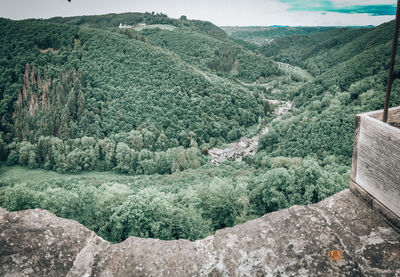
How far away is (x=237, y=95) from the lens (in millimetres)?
85188

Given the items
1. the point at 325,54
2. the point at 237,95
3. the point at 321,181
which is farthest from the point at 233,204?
the point at 325,54

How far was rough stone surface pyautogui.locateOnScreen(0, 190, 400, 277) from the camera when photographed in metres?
3.22

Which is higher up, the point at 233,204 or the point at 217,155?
the point at 233,204

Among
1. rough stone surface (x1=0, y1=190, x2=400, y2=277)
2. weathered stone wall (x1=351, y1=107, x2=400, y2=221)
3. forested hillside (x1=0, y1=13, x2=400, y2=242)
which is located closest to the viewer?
weathered stone wall (x1=351, y1=107, x2=400, y2=221)

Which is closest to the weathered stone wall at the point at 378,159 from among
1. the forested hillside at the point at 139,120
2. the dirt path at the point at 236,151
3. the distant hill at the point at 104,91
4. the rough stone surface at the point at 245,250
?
the rough stone surface at the point at 245,250

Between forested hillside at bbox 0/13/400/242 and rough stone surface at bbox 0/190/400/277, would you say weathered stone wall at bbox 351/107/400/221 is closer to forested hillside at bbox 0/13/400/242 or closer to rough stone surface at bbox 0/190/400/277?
rough stone surface at bbox 0/190/400/277

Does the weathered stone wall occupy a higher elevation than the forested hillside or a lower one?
higher

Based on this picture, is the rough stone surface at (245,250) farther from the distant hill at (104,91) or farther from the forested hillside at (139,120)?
the distant hill at (104,91)

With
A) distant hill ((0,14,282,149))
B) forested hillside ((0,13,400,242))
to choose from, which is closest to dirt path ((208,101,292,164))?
forested hillside ((0,13,400,242))

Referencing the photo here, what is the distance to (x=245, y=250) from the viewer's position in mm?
3535

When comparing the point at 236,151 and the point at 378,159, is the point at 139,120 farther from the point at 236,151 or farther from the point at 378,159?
the point at 378,159

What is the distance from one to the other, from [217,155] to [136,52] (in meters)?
47.1

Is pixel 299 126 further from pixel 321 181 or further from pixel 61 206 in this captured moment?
pixel 61 206

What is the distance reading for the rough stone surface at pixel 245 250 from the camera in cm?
322
